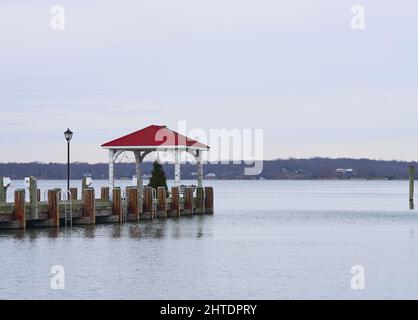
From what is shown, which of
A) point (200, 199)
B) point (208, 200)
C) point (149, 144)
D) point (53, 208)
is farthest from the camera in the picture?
point (208, 200)

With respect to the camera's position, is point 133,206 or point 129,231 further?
point 133,206

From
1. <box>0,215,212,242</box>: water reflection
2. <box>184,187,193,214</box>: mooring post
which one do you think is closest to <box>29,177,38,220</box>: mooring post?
<box>0,215,212,242</box>: water reflection

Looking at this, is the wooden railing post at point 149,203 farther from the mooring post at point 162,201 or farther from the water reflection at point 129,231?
the mooring post at point 162,201

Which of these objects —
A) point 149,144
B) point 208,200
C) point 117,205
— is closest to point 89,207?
point 117,205

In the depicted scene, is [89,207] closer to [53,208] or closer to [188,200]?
[53,208]

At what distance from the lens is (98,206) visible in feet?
150

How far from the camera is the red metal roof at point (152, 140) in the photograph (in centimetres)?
5238

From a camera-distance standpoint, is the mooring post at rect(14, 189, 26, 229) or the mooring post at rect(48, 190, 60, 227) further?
the mooring post at rect(48, 190, 60, 227)

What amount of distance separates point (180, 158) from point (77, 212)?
36.0ft

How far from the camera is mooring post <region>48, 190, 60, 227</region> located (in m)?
40.7

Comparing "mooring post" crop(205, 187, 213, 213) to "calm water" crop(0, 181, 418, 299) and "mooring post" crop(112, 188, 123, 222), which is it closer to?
"calm water" crop(0, 181, 418, 299)

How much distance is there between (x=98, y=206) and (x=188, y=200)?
9895 mm

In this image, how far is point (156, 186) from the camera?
5281cm
